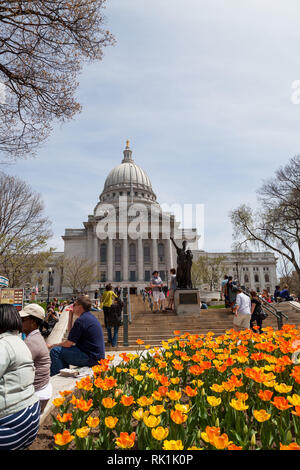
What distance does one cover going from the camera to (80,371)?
14.8 feet

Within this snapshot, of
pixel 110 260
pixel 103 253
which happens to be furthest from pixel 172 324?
pixel 103 253

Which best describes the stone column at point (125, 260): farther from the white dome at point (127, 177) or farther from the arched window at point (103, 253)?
the white dome at point (127, 177)

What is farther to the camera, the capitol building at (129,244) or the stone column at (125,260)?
the capitol building at (129,244)

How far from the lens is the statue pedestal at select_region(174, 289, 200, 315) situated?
47.0ft

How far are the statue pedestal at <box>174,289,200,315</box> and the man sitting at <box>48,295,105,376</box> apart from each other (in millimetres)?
9997

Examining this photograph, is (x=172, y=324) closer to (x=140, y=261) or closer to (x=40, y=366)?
(x=40, y=366)

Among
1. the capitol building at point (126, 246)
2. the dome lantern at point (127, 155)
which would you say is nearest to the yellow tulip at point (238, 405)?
the capitol building at point (126, 246)

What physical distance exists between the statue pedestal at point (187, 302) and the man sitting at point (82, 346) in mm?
9997

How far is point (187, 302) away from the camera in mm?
14445

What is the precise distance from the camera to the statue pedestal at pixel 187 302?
1434 centimetres

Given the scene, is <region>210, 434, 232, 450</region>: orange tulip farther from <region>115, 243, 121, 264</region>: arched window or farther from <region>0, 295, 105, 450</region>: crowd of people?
<region>115, 243, 121, 264</region>: arched window

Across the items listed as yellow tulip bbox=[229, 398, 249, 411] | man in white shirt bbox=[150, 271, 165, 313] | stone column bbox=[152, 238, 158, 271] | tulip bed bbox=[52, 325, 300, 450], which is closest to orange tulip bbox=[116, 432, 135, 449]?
tulip bed bbox=[52, 325, 300, 450]
